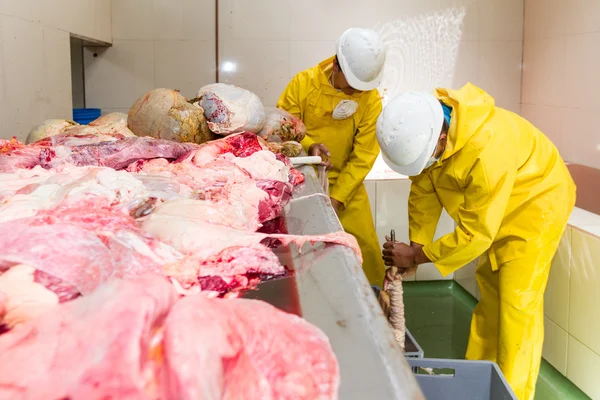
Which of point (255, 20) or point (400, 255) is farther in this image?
point (255, 20)

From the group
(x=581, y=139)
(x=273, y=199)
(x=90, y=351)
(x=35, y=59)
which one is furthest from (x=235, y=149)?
(x=581, y=139)

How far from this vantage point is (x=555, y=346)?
276cm

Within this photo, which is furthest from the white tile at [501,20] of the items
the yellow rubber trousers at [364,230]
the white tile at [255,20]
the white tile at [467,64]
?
the yellow rubber trousers at [364,230]

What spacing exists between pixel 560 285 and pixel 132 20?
12.5 feet

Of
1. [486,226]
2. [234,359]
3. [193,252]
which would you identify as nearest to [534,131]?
[486,226]


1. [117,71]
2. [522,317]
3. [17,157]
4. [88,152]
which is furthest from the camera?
[117,71]

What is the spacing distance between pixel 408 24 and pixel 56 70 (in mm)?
2845

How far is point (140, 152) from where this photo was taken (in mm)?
1902

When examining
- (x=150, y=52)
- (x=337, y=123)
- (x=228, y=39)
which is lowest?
(x=337, y=123)

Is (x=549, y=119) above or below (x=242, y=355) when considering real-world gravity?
above

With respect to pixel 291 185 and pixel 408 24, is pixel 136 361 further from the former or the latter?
pixel 408 24

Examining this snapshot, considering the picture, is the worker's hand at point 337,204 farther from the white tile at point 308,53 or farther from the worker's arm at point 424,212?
the white tile at point 308,53

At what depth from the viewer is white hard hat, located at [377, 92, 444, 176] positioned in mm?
2012

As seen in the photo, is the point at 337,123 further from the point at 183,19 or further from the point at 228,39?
the point at 183,19
